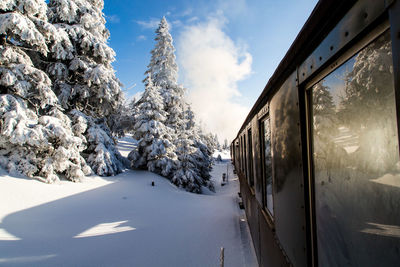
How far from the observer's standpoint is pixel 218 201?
33.8 feet

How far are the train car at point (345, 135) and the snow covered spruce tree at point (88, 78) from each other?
456 inches

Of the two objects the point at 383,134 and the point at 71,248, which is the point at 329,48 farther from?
the point at 71,248

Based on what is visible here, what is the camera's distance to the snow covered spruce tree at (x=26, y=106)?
7.12 metres

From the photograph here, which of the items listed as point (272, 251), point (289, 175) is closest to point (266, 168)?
point (272, 251)

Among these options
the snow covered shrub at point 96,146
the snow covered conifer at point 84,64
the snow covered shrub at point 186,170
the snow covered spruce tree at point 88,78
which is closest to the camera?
the snow covered shrub at point 96,146

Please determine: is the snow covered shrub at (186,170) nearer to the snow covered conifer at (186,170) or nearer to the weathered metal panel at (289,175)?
the snow covered conifer at (186,170)

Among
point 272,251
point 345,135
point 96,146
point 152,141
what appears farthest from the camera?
point 152,141

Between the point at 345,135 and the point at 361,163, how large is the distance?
17 cm

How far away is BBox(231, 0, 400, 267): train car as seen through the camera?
0.68 m

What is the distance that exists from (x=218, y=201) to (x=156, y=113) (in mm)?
7566

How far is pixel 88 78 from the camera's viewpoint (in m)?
11.7

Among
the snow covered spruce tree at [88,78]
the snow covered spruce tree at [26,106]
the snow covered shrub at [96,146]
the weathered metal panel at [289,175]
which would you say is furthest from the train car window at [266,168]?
the snow covered spruce tree at [88,78]

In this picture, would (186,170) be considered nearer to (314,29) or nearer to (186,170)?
(186,170)

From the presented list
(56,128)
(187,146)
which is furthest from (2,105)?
(187,146)
